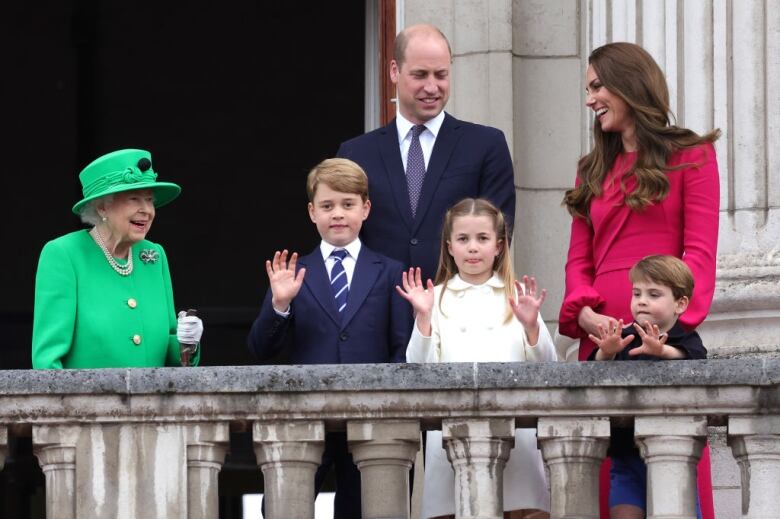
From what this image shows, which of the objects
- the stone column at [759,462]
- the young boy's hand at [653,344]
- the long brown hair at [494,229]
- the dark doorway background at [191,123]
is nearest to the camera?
the stone column at [759,462]

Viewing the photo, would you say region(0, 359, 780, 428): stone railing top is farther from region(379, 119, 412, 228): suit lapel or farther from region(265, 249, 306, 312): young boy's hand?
region(379, 119, 412, 228): suit lapel

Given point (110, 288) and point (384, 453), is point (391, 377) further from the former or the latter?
point (110, 288)

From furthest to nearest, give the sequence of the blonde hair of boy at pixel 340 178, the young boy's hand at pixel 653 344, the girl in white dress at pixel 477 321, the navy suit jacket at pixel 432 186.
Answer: the navy suit jacket at pixel 432 186 < the blonde hair of boy at pixel 340 178 < the girl in white dress at pixel 477 321 < the young boy's hand at pixel 653 344

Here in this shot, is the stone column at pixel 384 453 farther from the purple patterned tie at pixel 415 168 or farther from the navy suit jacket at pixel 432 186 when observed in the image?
the purple patterned tie at pixel 415 168

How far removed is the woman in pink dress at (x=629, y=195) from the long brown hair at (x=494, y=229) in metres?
0.20

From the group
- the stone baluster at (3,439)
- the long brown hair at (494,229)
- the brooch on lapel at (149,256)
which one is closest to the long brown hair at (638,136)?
the long brown hair at (494,229)

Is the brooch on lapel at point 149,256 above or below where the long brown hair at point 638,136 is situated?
below

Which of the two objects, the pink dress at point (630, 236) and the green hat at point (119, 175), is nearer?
the pink dress at point (630, 236)

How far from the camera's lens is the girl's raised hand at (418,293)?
6.63 meters

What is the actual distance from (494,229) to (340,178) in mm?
554

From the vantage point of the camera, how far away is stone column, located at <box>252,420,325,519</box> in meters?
6.21

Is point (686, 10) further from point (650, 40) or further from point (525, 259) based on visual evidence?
point (525, 259)

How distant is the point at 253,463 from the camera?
50.7ft

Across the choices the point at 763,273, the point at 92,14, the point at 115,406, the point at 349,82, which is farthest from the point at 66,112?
the point at 115,406
